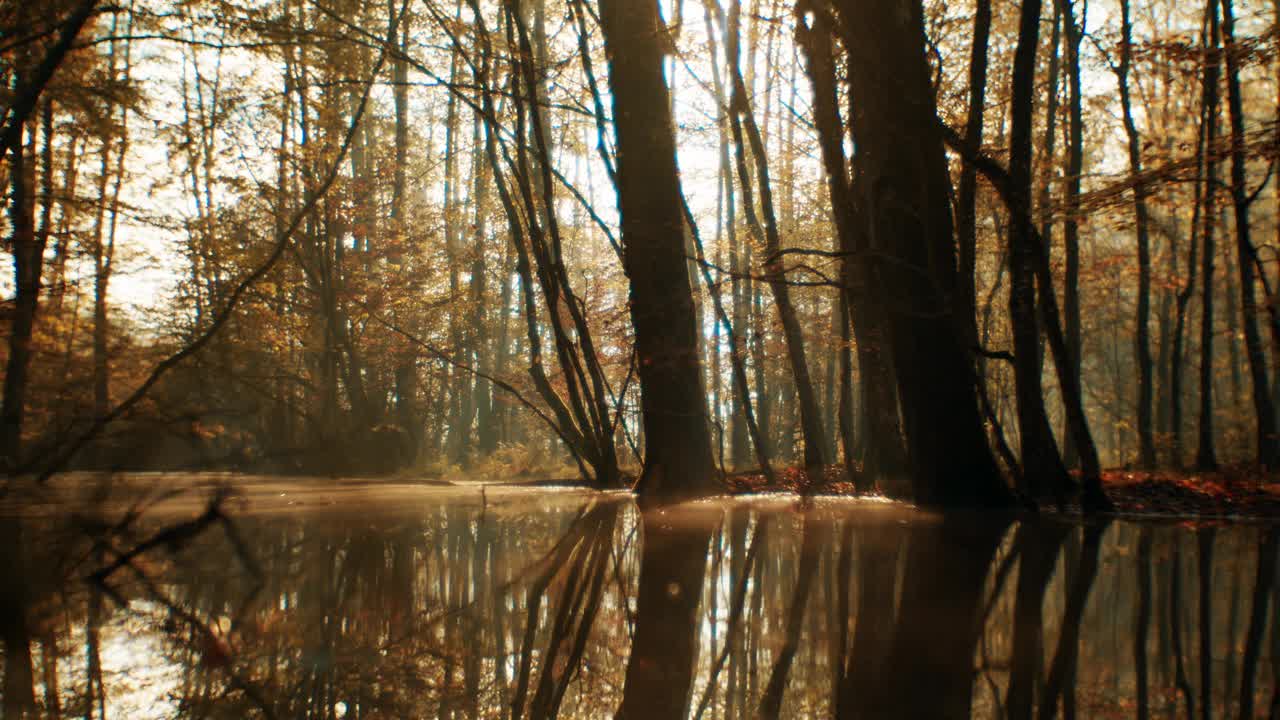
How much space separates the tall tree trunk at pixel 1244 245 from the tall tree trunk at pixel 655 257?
4.91 meters

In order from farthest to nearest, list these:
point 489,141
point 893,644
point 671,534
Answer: point 489,141 < point 671,534 < point 893,644

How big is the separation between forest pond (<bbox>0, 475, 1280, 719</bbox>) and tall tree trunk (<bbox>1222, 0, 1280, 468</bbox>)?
5.41 metres

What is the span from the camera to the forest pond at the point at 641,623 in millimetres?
1541

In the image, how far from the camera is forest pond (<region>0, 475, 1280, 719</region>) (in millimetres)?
1541

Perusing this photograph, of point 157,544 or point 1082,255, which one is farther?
point 1082,255

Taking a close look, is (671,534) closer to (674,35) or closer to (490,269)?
(674,35)

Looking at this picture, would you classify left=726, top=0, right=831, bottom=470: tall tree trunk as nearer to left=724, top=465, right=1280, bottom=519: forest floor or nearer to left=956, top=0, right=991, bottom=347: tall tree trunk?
left=724, top=465, right=1280, bottom=519: forest floor

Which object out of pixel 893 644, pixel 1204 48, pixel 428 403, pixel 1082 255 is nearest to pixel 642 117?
pixel 893 644

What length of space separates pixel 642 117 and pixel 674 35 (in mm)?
757

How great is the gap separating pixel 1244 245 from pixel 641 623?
32.9 feet

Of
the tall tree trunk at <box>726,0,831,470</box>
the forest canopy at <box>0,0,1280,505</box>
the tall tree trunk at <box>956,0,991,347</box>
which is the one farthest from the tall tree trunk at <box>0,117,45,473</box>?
the tall tree trunk at <box>956,0,991,347</box>

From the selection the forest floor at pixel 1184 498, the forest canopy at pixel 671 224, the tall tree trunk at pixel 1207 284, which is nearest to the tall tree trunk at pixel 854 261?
the forest canopy at pixel 671 224

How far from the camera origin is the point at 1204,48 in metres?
7.18

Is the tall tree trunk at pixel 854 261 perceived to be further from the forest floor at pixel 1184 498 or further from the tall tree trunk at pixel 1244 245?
the tall tree trunk at pixel 1244 245
